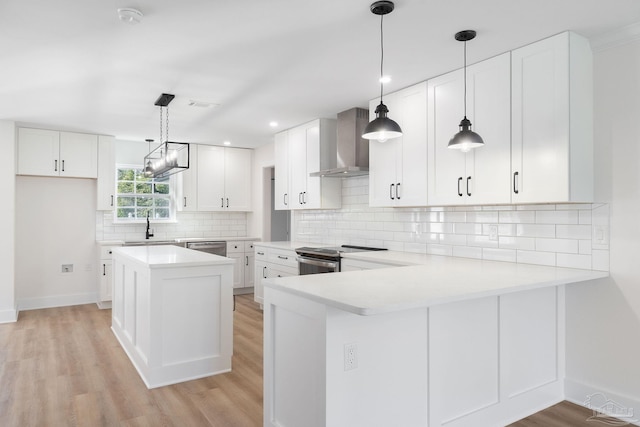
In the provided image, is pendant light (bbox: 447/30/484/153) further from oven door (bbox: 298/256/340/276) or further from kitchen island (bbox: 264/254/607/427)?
oven door (bbox: 298/256/340/276)

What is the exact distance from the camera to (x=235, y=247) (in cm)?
682

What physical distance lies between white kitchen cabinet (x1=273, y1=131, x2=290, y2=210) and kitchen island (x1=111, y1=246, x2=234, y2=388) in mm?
2408

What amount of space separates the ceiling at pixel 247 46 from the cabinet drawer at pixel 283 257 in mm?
1709

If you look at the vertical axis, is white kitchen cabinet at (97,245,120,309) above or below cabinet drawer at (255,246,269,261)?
below

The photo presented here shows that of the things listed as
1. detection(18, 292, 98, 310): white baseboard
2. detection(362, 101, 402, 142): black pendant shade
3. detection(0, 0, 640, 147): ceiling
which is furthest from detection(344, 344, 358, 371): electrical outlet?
detection(18, 292, 98, 310): white baseboard

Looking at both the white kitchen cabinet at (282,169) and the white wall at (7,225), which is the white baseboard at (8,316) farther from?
the white kitchen cabinet at (282,169)

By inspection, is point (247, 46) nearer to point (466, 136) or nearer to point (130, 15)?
point (130, 15)

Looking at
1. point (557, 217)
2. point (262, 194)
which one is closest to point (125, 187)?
point (262, 194)

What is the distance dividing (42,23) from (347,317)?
8.26 feet

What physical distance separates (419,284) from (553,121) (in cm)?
149

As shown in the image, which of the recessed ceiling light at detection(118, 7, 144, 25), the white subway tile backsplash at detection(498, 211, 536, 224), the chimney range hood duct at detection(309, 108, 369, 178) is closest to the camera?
the recessed ceiling light at detection(118, 7, 144, 25)

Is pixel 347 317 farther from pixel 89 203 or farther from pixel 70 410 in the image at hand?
pixel 89 203

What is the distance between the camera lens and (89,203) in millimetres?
6328

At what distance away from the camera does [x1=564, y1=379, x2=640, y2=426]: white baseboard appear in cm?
264
